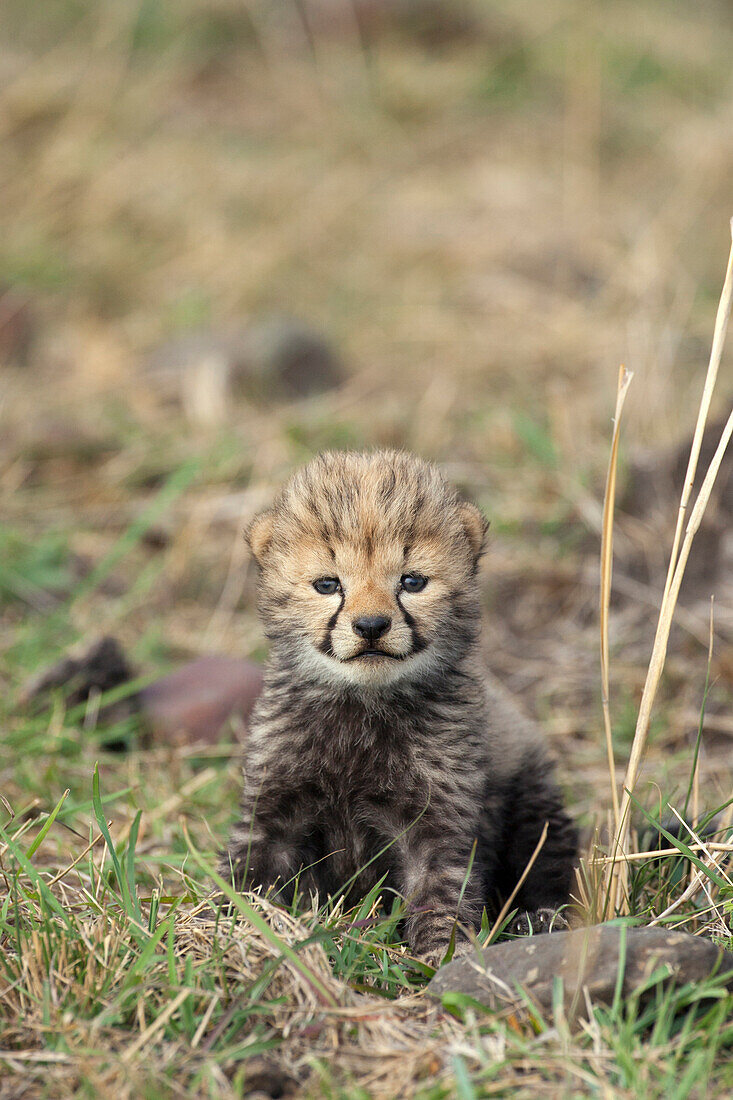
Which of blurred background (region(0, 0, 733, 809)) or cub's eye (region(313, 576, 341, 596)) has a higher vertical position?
blurred background (region(0, 0, 733, 809))

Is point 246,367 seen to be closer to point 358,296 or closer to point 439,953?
point 358,296

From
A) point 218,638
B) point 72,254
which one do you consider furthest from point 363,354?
point 218,638

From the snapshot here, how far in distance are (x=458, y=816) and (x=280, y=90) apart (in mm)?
10281

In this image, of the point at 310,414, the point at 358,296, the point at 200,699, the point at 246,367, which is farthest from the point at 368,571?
the point at 358,296

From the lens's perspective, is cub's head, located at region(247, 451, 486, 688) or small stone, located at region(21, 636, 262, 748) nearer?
cub's head, located at region(247, 451, 486, 688)

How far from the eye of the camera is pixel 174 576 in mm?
5441

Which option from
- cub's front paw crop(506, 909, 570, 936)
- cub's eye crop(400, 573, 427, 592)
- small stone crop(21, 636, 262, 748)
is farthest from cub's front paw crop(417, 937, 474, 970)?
small stone crop(21, 636, 262, 748)

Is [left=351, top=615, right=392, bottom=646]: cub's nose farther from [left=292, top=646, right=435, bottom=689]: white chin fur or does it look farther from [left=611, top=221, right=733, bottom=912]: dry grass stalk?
[left=611, top=221, right=733, bottom=912]: dry grass stalk

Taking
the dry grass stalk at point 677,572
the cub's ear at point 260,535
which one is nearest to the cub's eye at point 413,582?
the cub's ear at point 260,535

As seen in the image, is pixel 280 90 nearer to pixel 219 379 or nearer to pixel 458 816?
pixel 219 379

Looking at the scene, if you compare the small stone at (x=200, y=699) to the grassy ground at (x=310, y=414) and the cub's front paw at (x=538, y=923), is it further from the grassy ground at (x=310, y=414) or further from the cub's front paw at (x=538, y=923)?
the cub's front paw at (x=538, y=923)

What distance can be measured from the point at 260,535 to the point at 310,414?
371cm

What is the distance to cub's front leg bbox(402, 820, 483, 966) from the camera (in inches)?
103

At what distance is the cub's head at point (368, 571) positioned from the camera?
260 centimetres
